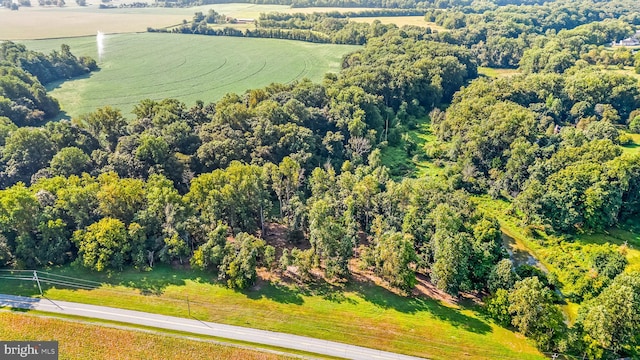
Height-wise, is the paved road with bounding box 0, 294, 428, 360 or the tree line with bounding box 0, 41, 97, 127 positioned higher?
the tree line with bounding box 0, 41, 97, 127

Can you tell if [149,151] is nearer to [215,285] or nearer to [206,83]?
[215,285]

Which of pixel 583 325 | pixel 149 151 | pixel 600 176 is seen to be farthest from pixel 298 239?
pixel 600 176

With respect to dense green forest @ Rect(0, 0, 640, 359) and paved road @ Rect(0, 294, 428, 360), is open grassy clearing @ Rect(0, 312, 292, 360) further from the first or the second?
dense green forest @ Rect(0, 0, 640, 359)

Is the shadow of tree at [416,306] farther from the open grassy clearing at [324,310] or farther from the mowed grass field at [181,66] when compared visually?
the mowed grass field at [181,66]

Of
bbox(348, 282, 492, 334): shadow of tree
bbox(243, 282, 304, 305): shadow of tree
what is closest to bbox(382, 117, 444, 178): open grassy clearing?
bbox(348, 282, 492, 334): shadow of tree

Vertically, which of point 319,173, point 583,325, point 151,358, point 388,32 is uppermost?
point 388,32
